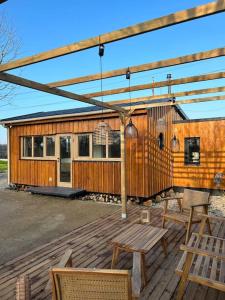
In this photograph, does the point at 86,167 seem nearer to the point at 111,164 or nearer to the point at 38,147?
the point at 111,164

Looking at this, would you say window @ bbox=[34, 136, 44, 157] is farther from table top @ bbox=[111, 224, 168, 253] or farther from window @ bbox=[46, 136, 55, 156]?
table top @ bbox=[111, 224, 168, 253]

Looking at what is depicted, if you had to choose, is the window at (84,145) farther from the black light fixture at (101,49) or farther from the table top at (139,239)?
the black light fixture at (101,49)

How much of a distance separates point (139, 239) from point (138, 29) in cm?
253

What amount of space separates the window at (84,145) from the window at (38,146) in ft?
6.47

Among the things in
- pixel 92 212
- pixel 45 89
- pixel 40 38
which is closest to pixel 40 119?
pixel 40 38

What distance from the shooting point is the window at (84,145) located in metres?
8.97

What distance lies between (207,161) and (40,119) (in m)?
6.69

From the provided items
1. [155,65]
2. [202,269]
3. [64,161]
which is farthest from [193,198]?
[64,161]

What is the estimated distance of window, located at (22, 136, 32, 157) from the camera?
418 inches

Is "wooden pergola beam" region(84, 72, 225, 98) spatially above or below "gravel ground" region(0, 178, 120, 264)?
above

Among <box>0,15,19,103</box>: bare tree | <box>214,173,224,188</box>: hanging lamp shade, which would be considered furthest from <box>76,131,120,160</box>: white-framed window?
<box>0,15,19,103</box>: bare tree

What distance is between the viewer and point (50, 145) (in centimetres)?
998

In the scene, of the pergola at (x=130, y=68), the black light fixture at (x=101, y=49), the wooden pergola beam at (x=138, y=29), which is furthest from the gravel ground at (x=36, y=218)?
the black light fixture at (x=101, y=49)

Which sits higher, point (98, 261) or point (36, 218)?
point (98, 261)
